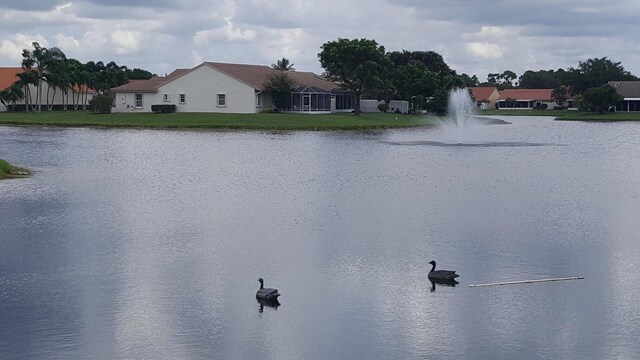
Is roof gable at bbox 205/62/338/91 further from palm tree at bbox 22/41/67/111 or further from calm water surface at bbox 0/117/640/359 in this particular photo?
calm water surface at bbox 0/117/640/359

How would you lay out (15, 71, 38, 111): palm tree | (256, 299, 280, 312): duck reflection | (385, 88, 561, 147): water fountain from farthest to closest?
(15, 71, 38, 111): palm tree
(385, 88, 561, 147): water fountain
(256, 299, 280, 312): duck reflection

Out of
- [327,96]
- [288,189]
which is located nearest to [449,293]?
[288,189]

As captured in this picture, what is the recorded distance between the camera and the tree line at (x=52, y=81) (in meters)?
113

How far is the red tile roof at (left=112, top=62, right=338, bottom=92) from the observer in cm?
10631

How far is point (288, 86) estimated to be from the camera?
10769 cm

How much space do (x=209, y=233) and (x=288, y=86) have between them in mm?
75582

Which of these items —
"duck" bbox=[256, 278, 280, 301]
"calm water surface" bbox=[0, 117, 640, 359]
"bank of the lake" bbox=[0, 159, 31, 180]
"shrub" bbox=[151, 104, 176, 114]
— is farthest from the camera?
"shrub" bbox=[151, 104, 176, 114]

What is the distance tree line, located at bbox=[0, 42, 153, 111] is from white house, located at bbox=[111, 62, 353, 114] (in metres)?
6.64

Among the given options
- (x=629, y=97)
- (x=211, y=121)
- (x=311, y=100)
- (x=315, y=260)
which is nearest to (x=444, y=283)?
(x=315, y=260)

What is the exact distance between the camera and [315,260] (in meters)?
28.6

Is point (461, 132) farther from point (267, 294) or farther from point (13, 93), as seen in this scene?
point (267, 294)

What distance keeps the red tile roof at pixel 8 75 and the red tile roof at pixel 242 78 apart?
16.6m

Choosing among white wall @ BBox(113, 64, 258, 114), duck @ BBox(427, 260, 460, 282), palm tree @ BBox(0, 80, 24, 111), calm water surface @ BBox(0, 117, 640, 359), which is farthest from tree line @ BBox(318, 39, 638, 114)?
duck @ BBox(427, 260, 460, 282)

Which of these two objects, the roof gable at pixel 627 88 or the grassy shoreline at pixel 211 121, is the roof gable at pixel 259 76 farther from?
the roof gable at pixel 627 88
